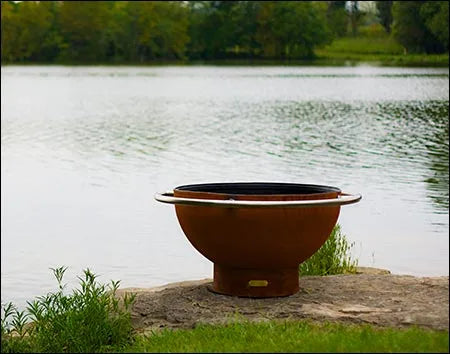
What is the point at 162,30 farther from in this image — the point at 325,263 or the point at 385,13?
the point at 325,263

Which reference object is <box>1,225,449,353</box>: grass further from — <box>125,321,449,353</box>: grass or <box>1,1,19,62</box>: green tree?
<box>1,1,19,62</box>: green tree

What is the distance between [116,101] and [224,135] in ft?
69.6

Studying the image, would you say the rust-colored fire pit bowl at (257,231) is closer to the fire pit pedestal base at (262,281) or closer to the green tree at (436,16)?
the fire pit pedestal base at (262,281)

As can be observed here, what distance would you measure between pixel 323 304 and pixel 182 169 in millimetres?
16992

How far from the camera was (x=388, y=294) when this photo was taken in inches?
298

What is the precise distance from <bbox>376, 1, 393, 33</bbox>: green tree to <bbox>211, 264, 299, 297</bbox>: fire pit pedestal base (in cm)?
12856

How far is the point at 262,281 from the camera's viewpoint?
770cm

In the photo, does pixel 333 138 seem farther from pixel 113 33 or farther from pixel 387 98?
pixel 113 33

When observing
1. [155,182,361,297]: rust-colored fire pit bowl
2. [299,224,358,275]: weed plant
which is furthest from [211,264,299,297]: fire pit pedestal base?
[299,224,358,275]: weed plant

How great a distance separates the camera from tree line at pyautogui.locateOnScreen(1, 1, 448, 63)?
142 m

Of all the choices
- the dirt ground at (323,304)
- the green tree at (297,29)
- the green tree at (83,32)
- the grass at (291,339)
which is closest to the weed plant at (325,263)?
the dirt ground at (323,304)

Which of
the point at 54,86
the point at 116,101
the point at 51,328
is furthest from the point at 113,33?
the point at 51,328

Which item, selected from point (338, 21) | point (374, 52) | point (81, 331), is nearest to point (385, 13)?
point (374, 52)

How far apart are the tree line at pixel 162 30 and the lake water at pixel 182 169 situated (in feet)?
287
